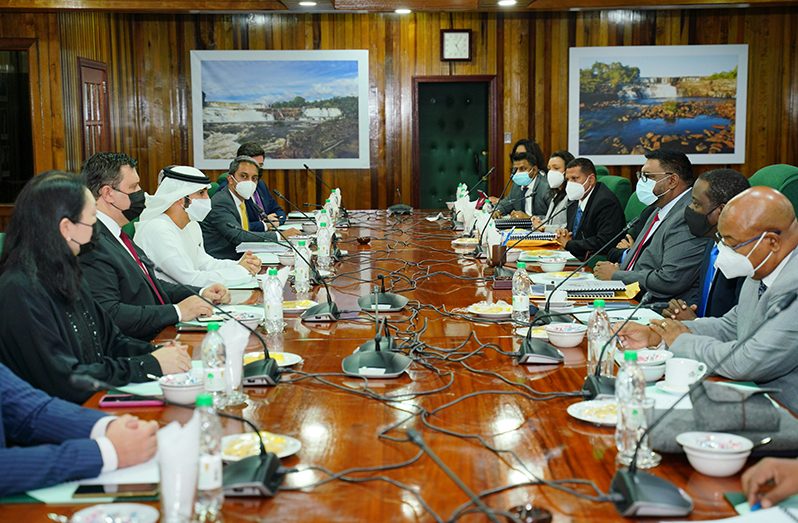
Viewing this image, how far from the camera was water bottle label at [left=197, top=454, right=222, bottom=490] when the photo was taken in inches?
62.2

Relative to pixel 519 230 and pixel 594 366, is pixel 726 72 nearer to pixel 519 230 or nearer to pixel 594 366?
pixel 519 230

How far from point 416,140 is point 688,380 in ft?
24.1

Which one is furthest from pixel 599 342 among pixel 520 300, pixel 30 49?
pixel 30 49

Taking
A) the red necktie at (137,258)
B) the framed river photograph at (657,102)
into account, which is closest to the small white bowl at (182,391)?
the red necktie at (137,258)

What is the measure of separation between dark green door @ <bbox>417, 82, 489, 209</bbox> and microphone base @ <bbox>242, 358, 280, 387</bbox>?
7253 mm

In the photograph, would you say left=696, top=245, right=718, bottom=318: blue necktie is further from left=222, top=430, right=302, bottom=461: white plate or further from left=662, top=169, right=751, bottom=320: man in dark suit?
left=222, top=430, right=302, bottom=461: white plate

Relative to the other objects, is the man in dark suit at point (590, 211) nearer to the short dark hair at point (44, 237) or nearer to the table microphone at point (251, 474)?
the short dark hair at point (44, 237)

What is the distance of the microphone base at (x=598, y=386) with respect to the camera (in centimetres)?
219

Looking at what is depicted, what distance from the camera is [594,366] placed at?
2.46 m

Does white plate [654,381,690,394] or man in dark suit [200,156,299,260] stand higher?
man in dark suit [200,156,299,260]

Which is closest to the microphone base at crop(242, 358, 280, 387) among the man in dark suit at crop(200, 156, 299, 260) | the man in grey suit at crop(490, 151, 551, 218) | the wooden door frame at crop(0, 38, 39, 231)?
the man in dark suit at crop(200, 156, 299, 260)

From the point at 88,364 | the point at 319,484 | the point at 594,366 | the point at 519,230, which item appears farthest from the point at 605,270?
the point at 319,484

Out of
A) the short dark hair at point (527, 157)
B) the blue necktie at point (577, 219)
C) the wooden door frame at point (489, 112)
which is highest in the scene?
the wooden door frame at point (489, 112)

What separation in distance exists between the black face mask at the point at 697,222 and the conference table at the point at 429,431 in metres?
1.12
